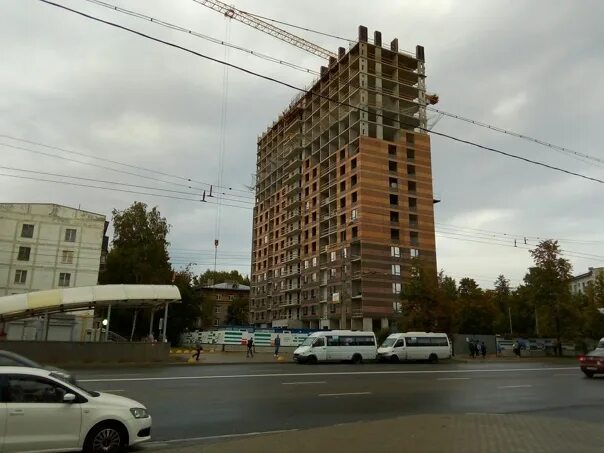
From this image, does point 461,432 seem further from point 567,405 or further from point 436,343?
point 436,343

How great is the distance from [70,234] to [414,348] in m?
42.8

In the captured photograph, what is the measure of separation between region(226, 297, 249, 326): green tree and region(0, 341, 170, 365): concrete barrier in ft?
284

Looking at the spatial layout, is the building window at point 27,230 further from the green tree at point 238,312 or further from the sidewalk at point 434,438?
the green tree at point 238,312

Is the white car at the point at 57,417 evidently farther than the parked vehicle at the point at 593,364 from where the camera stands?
No

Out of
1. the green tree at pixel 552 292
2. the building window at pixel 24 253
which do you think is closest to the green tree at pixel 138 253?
the building window at pixel 24 253

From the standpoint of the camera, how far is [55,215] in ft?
190

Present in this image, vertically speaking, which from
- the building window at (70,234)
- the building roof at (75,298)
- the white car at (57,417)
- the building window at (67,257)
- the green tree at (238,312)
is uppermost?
the building window at (70,234)

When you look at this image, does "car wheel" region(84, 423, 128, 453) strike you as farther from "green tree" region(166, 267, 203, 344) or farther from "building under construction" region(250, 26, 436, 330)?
"green tree" region(166, 267, 203, 344)

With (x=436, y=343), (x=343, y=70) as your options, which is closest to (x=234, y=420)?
(x=436, y=343)

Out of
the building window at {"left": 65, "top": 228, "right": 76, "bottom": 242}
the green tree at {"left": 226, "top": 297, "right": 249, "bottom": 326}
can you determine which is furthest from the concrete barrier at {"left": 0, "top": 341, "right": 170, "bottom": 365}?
the green tree at {"left": 226, "top": 297, "right": 249, "bottom": 326}

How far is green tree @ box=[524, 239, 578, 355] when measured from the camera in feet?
152

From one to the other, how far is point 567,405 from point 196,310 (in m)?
59.7

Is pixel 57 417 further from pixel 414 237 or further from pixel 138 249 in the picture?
pixel 414 237

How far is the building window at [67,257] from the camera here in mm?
57022
